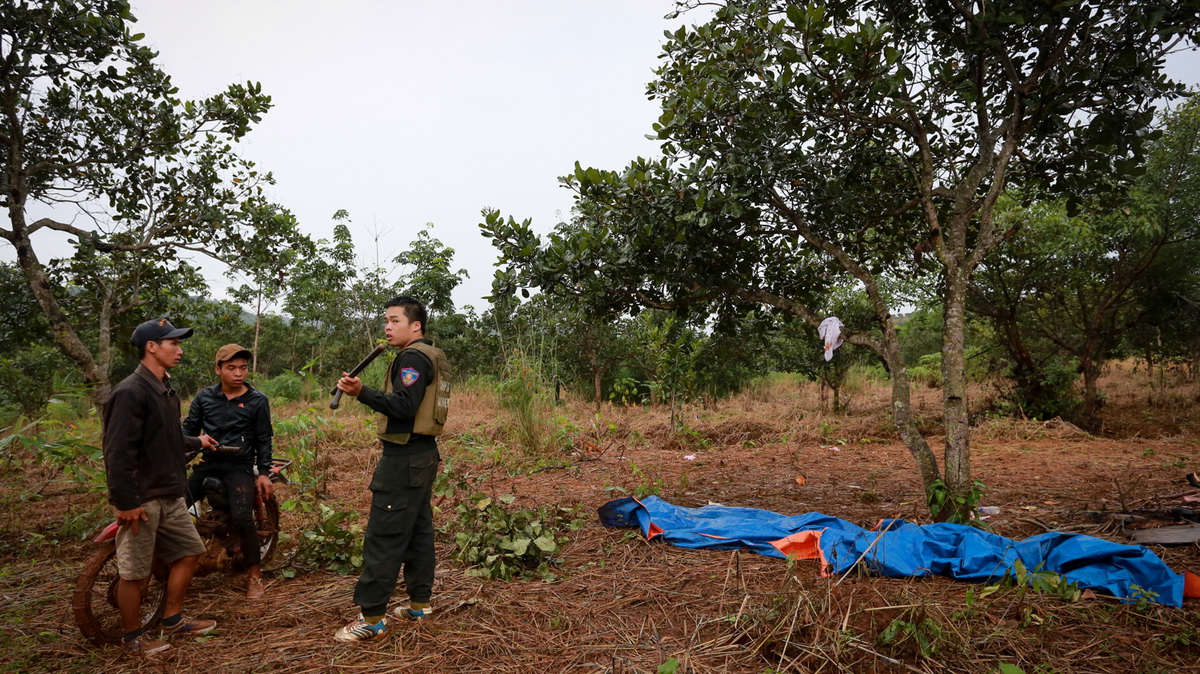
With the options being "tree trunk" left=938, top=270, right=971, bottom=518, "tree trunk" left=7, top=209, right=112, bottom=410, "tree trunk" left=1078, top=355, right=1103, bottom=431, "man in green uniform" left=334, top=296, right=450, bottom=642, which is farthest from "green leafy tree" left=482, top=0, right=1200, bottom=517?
"tree trunk" left=1078, top=355, right=1103, bottom=431

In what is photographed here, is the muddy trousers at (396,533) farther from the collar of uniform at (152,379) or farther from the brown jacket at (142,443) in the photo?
the collar of uniform at (152,379)

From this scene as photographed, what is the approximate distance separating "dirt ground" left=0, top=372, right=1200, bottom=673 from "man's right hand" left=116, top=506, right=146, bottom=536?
0.65m

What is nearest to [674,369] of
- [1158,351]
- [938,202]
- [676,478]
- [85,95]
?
[676,478]

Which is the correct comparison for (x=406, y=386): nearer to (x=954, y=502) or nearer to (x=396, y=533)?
(x=396, y=533)

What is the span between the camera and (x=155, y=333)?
323 cm

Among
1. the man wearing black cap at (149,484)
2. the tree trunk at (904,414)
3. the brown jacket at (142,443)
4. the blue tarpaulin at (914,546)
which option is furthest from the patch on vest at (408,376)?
the tree trunk at (904,414)

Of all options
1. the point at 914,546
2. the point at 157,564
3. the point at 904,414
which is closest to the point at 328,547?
the point at 157,564

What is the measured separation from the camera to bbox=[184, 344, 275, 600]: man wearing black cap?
12.4 ft

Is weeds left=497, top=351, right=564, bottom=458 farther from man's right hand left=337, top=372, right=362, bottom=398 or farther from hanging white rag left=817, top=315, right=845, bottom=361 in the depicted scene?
man's right hand left=337, top=372, right=362, bottom=398

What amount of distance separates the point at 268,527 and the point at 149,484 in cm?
118

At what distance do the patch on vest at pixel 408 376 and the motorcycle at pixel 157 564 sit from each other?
1.52 metres

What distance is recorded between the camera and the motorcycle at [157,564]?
3039 millimetres

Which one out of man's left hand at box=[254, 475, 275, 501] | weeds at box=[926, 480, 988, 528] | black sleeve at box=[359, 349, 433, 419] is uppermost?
black sleeve at box=[359, 349, 433, 419]

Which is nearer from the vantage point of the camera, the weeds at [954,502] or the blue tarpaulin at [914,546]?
the blue tarpaulin at [914,546]
